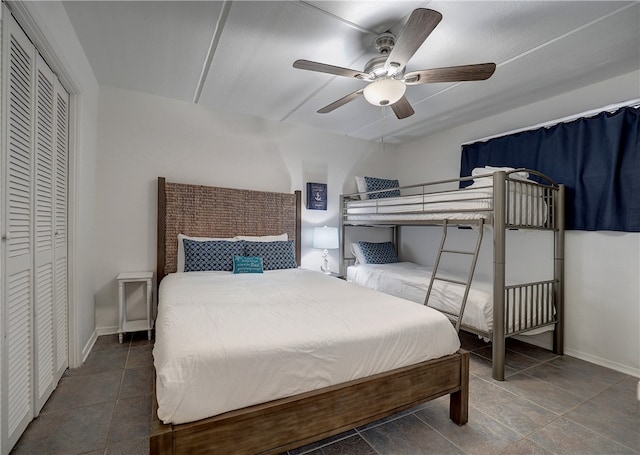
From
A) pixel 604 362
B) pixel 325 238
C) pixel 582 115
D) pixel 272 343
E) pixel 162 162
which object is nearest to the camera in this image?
pixel 272 343

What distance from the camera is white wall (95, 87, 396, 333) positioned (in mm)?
3020

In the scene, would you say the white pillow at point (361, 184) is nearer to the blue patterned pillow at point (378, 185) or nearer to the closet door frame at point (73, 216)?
the blue patterned pillow at point (378, 185)

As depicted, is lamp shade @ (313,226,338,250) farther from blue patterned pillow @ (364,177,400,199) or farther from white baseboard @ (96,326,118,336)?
white baseboard @ (96,326,118,336)

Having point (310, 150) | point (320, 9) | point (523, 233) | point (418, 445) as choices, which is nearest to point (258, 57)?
point (320, 9)

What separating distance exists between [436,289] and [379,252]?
1315mm

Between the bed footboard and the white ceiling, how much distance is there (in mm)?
2131

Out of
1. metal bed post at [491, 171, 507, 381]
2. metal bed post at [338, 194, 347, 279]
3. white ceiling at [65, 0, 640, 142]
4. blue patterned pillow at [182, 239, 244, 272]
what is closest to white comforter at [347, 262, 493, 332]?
metal bed post at [491, 171, 507, 381]

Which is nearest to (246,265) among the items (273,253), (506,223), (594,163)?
(273,253)

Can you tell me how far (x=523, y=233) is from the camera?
10.3 ft

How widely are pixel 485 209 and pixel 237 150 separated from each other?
110 inches

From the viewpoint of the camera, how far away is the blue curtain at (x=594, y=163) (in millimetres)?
2439

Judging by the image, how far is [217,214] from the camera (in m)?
3.46

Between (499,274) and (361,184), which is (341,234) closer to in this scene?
(361,184)

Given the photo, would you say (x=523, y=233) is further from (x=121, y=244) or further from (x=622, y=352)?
(x=121, y=244)
